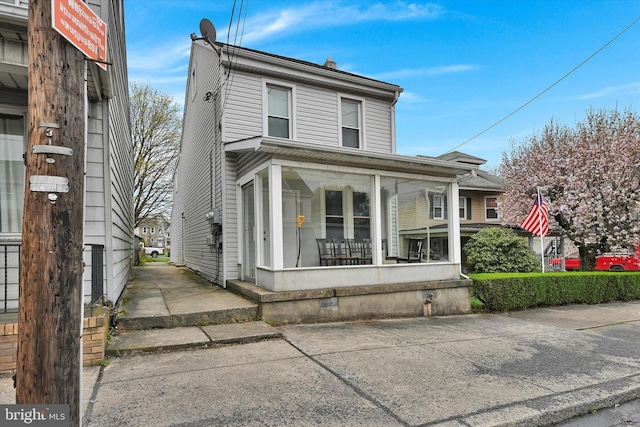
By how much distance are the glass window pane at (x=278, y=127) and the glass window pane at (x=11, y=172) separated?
5.52 meters

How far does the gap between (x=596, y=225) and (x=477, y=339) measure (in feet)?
40.7

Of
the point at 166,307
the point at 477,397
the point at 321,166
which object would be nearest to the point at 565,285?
the point at 321,166

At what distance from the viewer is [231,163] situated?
8.85 metres

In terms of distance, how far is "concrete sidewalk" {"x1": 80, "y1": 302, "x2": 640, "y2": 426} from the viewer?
317 centimetres

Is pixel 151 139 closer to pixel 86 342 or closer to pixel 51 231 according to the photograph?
pixel 86 342

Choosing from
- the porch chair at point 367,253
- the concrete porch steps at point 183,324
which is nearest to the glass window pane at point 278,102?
the porch chair at point 367,253

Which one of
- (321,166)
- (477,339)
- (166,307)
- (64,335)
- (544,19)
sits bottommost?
(477,339)

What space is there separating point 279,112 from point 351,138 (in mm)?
2184

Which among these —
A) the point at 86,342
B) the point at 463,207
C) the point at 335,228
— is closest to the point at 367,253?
the point at 335,228

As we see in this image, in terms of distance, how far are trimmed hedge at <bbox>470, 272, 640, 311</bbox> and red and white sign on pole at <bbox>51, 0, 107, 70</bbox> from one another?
8.02m

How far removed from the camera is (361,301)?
7.06m

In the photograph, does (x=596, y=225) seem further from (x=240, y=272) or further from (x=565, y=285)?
(x=240, y=272)

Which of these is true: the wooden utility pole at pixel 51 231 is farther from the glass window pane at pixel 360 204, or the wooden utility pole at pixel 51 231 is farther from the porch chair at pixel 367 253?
the glass window pane at pixel 360 204

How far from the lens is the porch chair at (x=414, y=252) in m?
8.51
